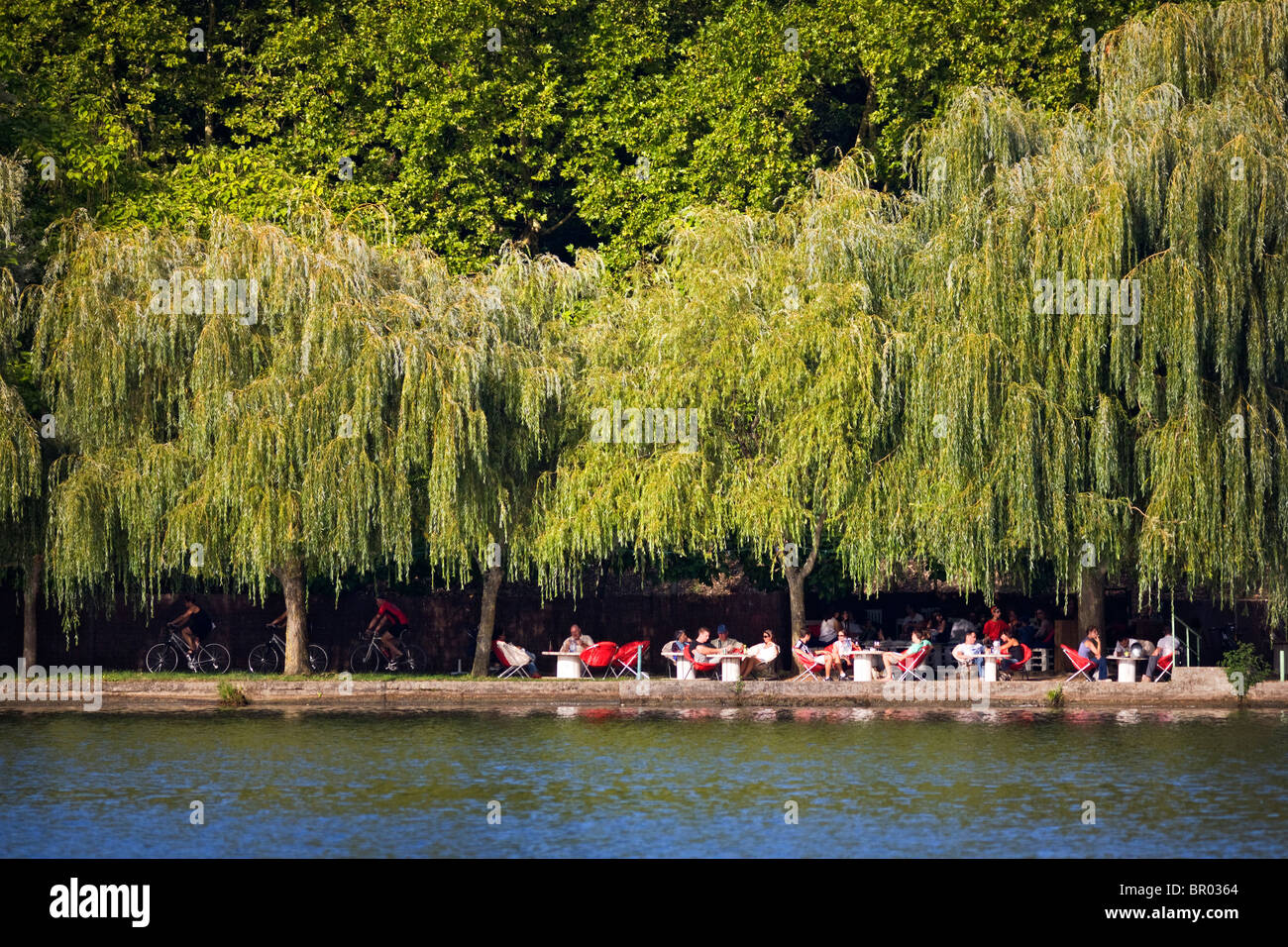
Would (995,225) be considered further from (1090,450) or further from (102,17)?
(102,17)

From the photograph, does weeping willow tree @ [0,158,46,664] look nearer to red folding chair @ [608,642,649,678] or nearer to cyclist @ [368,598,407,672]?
cyclist @ [368,598,407,672]

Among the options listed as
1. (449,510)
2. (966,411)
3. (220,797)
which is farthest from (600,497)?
(220,797)

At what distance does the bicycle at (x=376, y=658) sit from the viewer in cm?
3541

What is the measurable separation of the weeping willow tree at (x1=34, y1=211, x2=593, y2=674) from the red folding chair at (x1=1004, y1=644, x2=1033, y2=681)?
9.22 meters

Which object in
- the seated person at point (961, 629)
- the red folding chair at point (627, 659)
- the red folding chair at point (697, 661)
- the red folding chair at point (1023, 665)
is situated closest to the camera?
the red folding chair at point (1023, 665)

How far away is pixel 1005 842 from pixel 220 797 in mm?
8514

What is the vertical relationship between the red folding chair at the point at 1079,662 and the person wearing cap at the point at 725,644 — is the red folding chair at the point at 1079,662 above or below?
below

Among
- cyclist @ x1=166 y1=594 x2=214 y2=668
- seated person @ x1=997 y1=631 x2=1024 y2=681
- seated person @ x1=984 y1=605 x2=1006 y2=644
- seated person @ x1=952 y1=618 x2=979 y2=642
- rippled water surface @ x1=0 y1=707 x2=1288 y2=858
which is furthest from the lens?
cyclist @ x1=166 y1=594 x2=214 y2=668

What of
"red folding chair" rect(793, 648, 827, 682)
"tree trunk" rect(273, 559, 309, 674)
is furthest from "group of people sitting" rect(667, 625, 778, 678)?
"tree trunk" rect(273, 559, 309, 674)

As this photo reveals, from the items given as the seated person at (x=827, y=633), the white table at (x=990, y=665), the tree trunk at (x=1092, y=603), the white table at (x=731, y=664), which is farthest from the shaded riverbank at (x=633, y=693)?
the seated person at (x=827, y=633)

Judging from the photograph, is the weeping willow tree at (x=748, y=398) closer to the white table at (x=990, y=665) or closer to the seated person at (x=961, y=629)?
the seated person at (x=961, y=629)

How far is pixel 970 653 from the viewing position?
3122 centimetres

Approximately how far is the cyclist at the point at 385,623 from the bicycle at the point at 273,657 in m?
1.14

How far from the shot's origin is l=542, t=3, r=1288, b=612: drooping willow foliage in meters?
28.0
